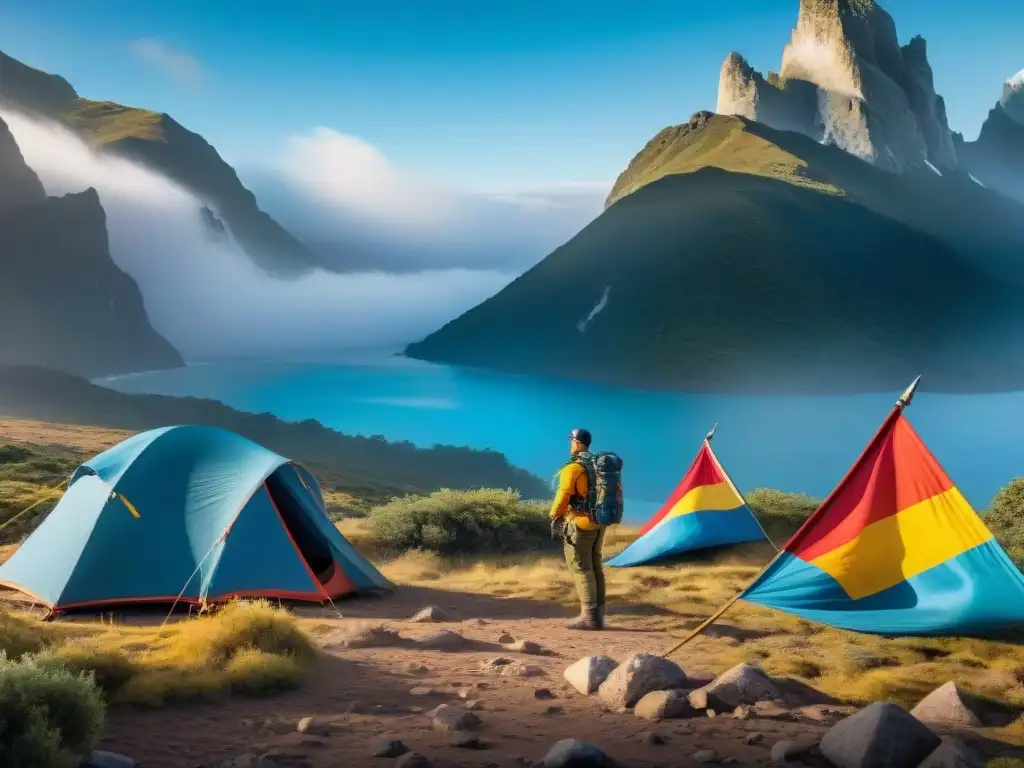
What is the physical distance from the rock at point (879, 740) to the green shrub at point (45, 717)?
541 cm

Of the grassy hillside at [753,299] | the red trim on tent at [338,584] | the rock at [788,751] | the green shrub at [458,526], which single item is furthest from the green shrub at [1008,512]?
the grassy hillside at [753,299]

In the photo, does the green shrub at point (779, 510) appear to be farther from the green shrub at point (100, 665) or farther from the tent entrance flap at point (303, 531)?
the green shrub at point (100, 665)

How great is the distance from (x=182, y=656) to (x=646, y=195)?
14636cm

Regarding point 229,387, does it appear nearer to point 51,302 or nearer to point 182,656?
point 51,302

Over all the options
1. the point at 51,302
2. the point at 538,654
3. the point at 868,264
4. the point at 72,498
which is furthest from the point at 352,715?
the point at 51,302

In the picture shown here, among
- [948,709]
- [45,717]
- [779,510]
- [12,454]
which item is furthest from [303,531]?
[12,454]

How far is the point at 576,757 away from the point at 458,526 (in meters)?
14.6

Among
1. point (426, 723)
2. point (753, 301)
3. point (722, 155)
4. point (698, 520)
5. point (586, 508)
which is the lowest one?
point (426, 723)

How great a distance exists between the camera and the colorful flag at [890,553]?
998cm

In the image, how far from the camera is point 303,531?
15.1 meters

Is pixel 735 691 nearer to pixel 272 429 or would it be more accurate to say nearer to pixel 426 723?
pixel 426 723

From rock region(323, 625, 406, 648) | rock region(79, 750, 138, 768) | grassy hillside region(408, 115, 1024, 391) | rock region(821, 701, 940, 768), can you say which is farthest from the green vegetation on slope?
rock region(79, 750, 138, 768)

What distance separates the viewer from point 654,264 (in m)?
126

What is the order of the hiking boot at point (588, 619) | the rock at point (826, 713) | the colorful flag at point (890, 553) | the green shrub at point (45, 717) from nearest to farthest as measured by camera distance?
1. the green shrub at point (45, 717)
2. the rock at point (826, 713)
3. the colorful flag at point (890, 553)
4. the hiking boot at point (588, 619)
